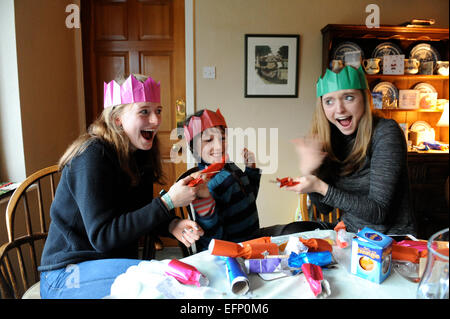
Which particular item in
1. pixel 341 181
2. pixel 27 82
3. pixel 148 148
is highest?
pixel 27 82

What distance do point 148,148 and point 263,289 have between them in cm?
70

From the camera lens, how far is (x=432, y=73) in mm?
2467

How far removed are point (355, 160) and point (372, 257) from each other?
653mm

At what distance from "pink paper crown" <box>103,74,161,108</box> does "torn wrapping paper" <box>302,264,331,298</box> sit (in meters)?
0.77

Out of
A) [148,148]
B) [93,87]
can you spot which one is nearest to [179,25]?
[93,87]

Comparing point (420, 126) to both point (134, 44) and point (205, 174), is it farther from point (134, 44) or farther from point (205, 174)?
point (134, 44)

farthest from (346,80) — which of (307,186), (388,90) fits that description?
(388,90)

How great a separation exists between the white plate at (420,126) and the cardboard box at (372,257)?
2.25m

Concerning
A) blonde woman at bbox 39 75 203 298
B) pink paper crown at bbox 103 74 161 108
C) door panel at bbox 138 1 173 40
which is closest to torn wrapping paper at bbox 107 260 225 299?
blonde woman at bbox 39 75 203 298

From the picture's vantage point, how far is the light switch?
96.1 inches

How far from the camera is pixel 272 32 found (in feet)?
7.98

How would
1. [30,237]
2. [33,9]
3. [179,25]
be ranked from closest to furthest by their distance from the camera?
[30,237] < [33,9] < [179,25]

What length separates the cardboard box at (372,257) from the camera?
68 centimetres
